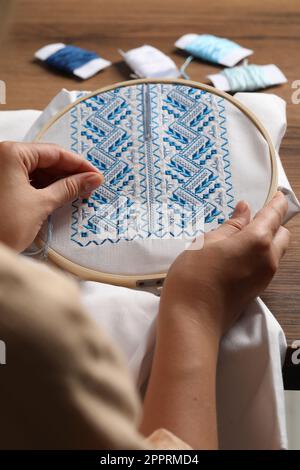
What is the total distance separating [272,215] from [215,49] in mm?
410

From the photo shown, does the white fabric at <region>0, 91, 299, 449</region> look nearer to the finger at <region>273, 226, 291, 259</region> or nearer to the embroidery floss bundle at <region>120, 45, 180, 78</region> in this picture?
the finger at <region>273, 226, 291, 259</region>

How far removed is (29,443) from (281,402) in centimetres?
38

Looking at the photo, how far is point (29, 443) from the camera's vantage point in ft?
1.13

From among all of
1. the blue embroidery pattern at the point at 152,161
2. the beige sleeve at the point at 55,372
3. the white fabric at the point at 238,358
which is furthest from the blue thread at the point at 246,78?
the beige sleeve at the point at 55,372

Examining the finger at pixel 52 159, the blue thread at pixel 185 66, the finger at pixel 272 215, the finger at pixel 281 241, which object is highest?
the blue thread at pixel 185 66

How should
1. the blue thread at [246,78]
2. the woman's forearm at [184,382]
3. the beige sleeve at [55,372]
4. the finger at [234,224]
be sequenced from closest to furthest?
the beige sleeve at [55,372] < the woman's forearm at [184,382] < the finger at [234,224] < the blue thread at [246,78]

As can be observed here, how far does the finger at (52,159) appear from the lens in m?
0.77

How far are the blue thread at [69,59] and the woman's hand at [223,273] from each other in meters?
0.44

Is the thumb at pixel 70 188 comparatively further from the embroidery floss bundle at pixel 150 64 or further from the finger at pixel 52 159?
the embroidery floss bundle at pixel 150 64

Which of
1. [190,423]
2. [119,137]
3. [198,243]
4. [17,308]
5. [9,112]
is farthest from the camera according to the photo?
[9,112]

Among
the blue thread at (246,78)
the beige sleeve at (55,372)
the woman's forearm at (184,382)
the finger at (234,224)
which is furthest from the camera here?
the blue thread at (246,78)

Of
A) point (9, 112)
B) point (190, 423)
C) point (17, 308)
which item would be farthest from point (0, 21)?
point (9, 112)

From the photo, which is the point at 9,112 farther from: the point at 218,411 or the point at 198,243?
the point at 218,411

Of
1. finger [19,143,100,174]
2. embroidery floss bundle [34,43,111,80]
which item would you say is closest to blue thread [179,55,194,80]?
embroidery floss bundle [34,43,111,80]
